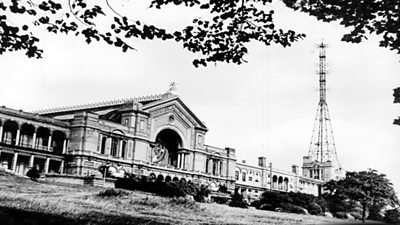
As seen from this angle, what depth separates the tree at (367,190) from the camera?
59469mm

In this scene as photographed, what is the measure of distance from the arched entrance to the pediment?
2.42 meters

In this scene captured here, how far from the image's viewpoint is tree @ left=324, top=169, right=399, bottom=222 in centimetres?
5947

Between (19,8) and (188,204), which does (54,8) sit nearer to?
(19,8)

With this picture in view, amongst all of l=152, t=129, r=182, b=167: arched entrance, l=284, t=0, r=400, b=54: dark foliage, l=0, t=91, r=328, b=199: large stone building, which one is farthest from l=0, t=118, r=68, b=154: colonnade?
l=284, t=0, r=400, b=54: dark foliage

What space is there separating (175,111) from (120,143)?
10262mm

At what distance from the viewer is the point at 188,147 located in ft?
227

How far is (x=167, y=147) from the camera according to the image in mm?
69875

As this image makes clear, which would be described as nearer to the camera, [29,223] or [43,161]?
[29,223]

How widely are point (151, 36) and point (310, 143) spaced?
9321 cm

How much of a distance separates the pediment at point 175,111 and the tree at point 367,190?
21015mm

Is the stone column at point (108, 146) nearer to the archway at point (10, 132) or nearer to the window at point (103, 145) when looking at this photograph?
the window at point (103, 145)

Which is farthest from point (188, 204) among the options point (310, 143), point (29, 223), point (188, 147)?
point (310, 143)

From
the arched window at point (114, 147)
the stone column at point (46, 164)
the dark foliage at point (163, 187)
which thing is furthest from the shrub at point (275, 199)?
the stone column at point (46, 164)

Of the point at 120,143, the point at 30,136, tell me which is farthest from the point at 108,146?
the point at 30,136
